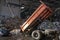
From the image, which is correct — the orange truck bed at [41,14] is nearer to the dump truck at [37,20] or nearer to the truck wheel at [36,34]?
the dump truck at [37,20]

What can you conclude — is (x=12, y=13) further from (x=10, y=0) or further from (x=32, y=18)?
(x=32, y=18)

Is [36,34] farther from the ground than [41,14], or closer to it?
closer to it

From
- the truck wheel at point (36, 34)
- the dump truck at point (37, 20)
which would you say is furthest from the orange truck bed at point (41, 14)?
the truck wheel at point (36, 34)

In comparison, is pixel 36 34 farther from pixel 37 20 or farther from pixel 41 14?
pixel 41 14

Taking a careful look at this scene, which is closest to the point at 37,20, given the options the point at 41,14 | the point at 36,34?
the point at 41,14

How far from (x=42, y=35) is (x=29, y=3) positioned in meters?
8.84

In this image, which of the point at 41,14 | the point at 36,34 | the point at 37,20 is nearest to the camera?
the point at 36,34

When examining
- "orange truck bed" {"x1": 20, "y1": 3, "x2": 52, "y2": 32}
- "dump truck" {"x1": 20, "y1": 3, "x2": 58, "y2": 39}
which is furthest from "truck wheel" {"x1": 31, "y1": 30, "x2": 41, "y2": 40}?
"orange truck bed" {"x1": 20, "y1": 3, "x2": 52, "y2": 32}

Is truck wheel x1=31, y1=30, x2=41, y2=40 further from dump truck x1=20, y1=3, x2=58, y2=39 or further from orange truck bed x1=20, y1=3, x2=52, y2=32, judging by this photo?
orange truck bed x1=20, y1=3, x2=52, y2=32

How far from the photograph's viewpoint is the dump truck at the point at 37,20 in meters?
11.3

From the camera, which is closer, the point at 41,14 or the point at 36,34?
the point at 36,34

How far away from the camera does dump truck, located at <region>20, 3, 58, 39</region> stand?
11.3 m

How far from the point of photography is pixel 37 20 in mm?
11680

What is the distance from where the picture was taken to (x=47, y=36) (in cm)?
1123
